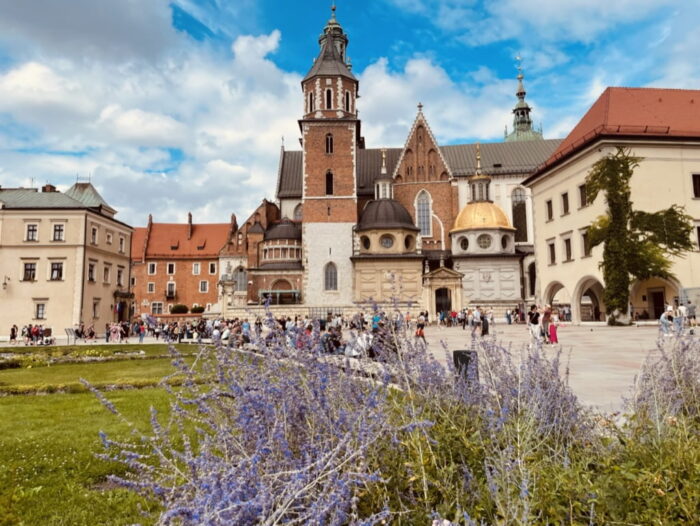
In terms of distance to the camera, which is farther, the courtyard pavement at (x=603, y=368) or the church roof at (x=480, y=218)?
the church roof at (x=480, y=218)

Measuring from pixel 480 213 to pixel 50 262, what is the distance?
34.6 meters

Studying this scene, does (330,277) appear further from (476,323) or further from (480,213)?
(476,323)

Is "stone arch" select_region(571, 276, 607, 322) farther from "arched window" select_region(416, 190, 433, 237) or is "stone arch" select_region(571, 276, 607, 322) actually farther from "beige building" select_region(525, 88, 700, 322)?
"arched window" select_region(416, 190, 433, 237)

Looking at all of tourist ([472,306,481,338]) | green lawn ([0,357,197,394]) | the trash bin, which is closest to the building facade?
tourist ([472,306,481,338])

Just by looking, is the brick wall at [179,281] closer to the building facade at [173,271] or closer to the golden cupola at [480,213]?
the building facade at [173,271]

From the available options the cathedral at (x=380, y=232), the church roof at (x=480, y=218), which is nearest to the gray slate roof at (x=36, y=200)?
the cathedral at (x=380, y=232)

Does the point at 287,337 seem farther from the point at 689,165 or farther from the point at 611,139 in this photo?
the point at 689,165

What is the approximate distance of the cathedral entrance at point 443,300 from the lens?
40156 mm

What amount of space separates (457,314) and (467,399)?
34426 millimetres

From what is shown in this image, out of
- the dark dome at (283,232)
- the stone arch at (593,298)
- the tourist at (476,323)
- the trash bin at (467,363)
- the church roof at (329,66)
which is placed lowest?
the trash bin at (467,363)

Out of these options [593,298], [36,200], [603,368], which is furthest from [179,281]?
[603,368]

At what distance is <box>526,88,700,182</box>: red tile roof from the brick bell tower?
1935 centimetres

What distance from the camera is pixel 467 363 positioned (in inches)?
201

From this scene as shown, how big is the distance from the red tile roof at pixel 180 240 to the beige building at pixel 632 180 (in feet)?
145
